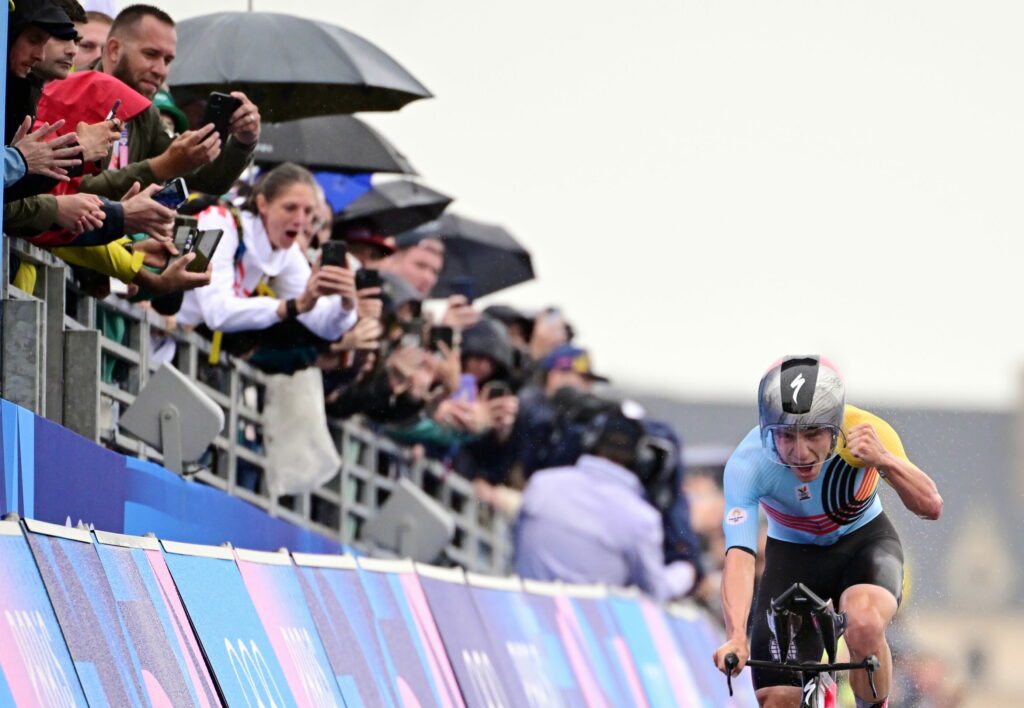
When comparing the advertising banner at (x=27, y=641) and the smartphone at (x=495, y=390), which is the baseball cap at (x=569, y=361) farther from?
the advertising banner at (x=27, y=641)

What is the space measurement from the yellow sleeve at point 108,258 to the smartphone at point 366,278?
3.00 metres

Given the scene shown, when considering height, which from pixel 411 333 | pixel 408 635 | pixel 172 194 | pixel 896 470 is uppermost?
pixel 172 194

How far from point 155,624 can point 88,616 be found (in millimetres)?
595

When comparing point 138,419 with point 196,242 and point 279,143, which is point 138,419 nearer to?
point 196,242

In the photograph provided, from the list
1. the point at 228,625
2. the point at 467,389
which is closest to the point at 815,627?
the point at 228,625

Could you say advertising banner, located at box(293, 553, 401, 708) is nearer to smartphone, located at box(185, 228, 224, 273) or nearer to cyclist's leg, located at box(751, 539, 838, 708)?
smartphone, located at box(185, 228, 224, 273)

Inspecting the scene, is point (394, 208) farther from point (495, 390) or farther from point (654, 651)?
point (654, 651)

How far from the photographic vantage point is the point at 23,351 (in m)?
7.47

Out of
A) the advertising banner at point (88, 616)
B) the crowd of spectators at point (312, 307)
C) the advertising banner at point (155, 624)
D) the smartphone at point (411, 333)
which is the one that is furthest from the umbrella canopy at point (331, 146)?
the advertising banner at point (88, 616)

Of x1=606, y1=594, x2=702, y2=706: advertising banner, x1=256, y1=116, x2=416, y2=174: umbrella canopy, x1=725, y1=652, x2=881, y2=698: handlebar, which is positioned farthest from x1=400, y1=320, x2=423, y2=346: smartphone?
x1=725, y1=652, x2=881, y2=698: handlebar

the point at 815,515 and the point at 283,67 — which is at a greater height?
the point at 283,67

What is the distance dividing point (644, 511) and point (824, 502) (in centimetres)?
742

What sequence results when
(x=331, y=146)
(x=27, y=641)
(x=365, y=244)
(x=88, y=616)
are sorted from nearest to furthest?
(x=27, y=641) → (x=88, y=616) → (x=331, y=146) → (x=365, y=244)

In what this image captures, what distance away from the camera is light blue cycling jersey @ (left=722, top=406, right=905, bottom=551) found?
8.28 m
